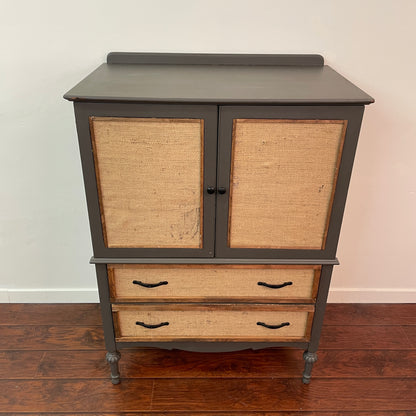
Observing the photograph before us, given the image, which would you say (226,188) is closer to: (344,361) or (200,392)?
(200,392)

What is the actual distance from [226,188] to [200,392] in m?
0.93

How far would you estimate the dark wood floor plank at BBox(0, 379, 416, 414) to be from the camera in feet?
5.23

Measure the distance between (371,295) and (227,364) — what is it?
2.94 ft

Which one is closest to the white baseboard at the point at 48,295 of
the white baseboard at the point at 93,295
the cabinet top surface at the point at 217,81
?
the white baseboard at the point at 93,295

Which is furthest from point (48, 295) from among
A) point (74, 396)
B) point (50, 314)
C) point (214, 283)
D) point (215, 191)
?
point (215, 191)

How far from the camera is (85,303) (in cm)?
212

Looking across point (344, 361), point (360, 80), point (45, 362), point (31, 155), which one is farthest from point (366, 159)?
point (45, 362)

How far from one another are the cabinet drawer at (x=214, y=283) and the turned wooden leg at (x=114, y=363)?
0.94ft

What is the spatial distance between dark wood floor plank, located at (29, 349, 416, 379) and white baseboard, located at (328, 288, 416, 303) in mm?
335

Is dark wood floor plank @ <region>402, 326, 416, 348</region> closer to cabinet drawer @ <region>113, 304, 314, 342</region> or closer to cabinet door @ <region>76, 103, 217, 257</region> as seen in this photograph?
cabinet drawer @ <region>113, 304, 314, 342</region>

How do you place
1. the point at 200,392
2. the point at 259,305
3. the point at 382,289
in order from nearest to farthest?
the point at 259,305
the point at 200,392
the point at 382,289

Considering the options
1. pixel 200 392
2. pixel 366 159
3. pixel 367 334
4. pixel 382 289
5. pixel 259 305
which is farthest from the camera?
pixel 382 289

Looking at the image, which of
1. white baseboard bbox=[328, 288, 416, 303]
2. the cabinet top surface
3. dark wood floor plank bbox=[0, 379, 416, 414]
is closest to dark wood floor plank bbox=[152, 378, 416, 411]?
dark wood floor plank bbox=[0, 379, 416, 414]

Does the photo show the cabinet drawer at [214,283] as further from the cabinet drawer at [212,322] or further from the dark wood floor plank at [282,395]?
the dark wood floor plank at [282,395]
